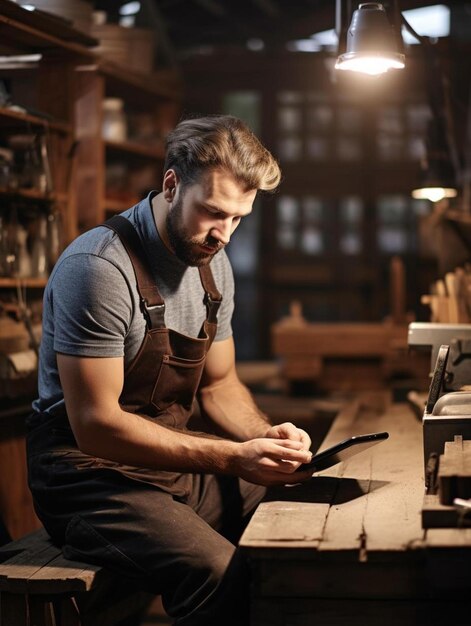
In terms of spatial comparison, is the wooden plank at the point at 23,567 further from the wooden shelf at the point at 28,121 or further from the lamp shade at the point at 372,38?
the wooden shelf at the point at 28,121

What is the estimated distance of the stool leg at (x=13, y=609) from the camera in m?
2.76

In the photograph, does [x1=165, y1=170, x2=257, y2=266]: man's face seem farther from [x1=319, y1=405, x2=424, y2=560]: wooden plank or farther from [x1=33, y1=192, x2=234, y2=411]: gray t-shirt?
[x1=319, y1=405, x2=424, y2=560]: wooden plank

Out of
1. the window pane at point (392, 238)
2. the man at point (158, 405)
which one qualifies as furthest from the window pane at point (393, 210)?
the man at point (158, 405)

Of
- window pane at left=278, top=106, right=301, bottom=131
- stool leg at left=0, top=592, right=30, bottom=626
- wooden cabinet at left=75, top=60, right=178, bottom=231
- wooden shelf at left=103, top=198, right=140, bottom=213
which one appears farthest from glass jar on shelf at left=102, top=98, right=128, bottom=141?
window pane at left=278, top=106, right=301, bottom=131

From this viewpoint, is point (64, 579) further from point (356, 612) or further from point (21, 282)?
point (21, 282)

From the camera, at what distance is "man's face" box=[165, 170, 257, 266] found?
2.99 m

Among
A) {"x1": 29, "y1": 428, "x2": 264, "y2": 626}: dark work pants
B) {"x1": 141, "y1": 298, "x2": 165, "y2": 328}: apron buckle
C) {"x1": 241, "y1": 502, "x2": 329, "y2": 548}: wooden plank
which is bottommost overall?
{"x1": 29, "y1": 428, "x2": 264, "y2": 626}: dark work pants

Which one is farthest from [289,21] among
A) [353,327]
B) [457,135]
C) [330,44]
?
[353,327]

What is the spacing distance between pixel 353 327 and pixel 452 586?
17.9 feet

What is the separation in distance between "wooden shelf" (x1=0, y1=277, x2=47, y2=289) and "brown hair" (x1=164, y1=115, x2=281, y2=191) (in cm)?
191

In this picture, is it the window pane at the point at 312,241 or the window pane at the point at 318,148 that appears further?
the window pane at the point at 312,241

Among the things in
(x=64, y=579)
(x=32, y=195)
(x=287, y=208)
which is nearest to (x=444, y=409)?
(x=64, y=579)

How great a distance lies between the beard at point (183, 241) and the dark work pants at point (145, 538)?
2.40ft

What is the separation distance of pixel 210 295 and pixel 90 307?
617 millimetres
